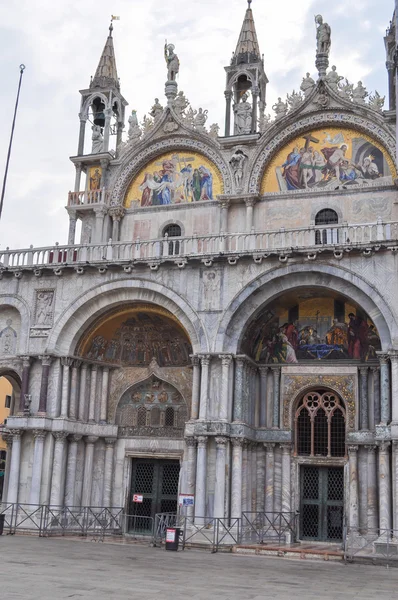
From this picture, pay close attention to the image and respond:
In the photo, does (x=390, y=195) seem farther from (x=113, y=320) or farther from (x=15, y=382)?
(x=15, y=382)

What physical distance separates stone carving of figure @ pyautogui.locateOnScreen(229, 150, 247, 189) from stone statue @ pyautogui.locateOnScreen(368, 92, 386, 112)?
500cm

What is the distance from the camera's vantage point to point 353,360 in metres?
24.6

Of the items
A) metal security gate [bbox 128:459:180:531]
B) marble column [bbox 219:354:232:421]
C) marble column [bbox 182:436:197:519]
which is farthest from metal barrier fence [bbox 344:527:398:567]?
metal security gate [bbox 128:459:180:531]

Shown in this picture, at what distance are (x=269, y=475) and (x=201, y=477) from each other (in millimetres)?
2958

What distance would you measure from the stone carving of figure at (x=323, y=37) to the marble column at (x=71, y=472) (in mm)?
17028

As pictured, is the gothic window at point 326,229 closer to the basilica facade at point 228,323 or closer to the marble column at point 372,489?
the basilica facade at point 228,323

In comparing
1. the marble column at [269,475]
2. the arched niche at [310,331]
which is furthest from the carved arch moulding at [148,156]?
the marble column at [269,475]

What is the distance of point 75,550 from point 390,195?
1581 cm

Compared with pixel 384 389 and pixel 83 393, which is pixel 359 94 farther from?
pixel 83 393

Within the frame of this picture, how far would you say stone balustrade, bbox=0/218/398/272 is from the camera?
23.0m

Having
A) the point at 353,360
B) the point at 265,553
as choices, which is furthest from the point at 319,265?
the point at 265,553

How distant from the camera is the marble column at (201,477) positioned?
22656 mm

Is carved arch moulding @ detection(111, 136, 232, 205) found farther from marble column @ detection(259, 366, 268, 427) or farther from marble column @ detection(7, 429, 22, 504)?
marble column @ detection(7, 429, 22, 504)

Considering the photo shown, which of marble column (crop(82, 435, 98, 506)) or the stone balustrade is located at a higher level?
the stone balustrade
